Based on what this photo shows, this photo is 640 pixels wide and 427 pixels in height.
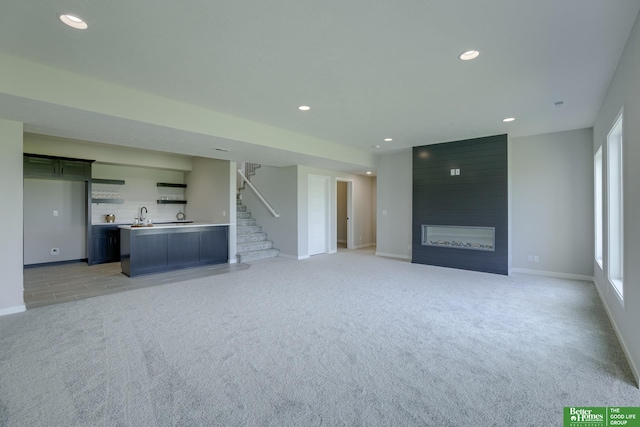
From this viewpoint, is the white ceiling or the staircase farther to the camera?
the staircase

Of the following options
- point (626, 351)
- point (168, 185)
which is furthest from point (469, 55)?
point (168, 185)

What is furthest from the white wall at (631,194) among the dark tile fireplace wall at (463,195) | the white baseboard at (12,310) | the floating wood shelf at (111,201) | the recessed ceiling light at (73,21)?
the floating wood shelf at (111,201)

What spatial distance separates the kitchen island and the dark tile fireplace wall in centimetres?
452

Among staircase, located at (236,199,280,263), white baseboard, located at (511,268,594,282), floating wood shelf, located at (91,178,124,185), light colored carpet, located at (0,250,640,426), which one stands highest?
floating wood shelf, located at (91,178,124,185)

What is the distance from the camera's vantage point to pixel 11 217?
140 inches

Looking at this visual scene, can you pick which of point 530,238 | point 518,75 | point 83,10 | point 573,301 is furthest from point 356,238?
point 83,10

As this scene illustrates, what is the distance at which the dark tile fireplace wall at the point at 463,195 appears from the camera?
18.5ft

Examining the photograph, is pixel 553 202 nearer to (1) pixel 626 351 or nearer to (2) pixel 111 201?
(1) pixel 626 351

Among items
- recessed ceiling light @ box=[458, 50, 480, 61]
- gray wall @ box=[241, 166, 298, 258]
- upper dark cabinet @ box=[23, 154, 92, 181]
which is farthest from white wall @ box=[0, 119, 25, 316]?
recessed ceiling light @ box=[458, 50, 480, 61]

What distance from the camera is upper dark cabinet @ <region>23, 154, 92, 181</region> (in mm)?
6012

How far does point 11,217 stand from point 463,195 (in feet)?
23.4

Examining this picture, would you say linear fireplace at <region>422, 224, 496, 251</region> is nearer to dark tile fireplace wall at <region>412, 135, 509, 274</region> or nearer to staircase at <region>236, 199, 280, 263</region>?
dark tile fireplace wall at <region>412, 135, 509, 274</region>

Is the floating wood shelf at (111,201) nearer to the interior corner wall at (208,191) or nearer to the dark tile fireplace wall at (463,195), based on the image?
the interior corner wall at (208,191)

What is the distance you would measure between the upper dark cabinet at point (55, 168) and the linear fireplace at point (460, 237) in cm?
774
